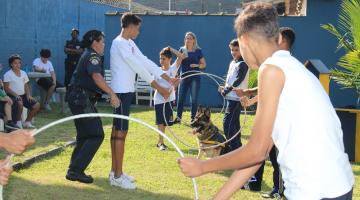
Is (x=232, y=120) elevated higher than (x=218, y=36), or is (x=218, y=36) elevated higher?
(x=218, y=36)

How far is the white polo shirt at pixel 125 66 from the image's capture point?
732 centimetres

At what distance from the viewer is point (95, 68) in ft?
23.6

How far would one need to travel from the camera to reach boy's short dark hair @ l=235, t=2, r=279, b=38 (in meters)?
3.05

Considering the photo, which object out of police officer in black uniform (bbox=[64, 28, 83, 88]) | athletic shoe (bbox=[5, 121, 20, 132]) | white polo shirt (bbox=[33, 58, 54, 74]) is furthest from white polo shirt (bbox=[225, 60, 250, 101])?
police officer in black uniform (bbox=[64, 28, 83, 88])

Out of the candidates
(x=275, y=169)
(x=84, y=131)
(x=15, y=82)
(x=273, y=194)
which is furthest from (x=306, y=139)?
(x=15, y=82)

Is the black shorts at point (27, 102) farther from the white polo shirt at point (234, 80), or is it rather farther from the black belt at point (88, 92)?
the white polo shirt at point (234, 80)

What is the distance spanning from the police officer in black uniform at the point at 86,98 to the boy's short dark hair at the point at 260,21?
13.9ft

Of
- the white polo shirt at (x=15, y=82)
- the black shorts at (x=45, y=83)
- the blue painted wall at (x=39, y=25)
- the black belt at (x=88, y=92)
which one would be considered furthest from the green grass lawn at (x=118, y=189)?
the blue painted wall at (x=39, y=25)

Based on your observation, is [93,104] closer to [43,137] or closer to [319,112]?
[43,137]

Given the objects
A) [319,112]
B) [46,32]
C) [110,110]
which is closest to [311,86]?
[319,112]

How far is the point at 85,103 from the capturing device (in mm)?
7316

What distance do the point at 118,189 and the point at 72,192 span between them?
599 mm

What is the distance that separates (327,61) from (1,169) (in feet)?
51.1

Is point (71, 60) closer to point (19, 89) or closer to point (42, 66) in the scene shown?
point (42, 66)
